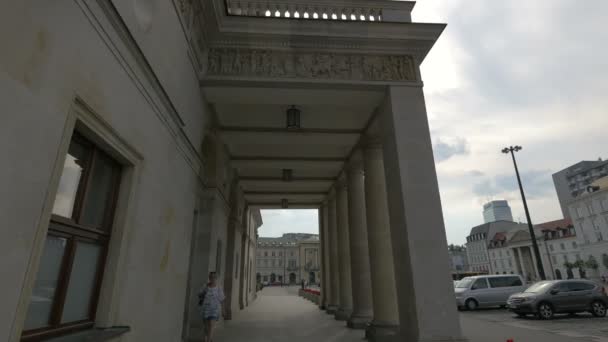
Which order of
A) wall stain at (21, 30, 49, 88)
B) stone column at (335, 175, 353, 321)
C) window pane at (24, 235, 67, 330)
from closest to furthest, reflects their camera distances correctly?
wall stain at (21, 30, 49, 88), window pane at (24, 235, 67, 330), stone column at (335, 175, 353, 321)

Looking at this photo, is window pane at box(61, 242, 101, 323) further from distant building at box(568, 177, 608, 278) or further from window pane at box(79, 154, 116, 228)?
distant building at box(568, 177, 608, 278)

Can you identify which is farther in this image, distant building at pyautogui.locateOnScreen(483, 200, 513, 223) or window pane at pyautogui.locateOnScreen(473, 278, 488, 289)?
distant building at pyautogui.locateOnScreen(483, 200, 513, 223)

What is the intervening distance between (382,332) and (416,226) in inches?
138

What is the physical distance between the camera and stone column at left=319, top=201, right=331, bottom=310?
17.0 m

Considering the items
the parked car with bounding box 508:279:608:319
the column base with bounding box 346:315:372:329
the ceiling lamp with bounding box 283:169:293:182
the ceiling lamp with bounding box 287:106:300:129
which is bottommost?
the column base with bounding box 346:315:372:329

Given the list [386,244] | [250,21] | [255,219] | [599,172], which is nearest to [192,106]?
[250,21]

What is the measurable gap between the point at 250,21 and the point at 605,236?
68225 millimetres

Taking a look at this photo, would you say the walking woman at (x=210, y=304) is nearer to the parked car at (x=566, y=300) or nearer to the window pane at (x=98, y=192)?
the window pane at (x=98, y=192)

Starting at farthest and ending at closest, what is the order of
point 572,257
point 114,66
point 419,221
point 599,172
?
point 599,172
point 572,257
point 419,221
point 114,66

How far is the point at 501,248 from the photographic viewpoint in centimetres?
7362

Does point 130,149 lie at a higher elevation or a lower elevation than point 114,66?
lower

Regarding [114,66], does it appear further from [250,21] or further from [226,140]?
[226,140]

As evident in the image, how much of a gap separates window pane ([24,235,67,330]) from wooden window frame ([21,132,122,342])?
0.15 ft

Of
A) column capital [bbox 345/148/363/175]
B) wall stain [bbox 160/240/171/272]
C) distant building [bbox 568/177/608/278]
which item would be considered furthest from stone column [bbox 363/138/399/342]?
distant building [bbox 568/177/608/278]
